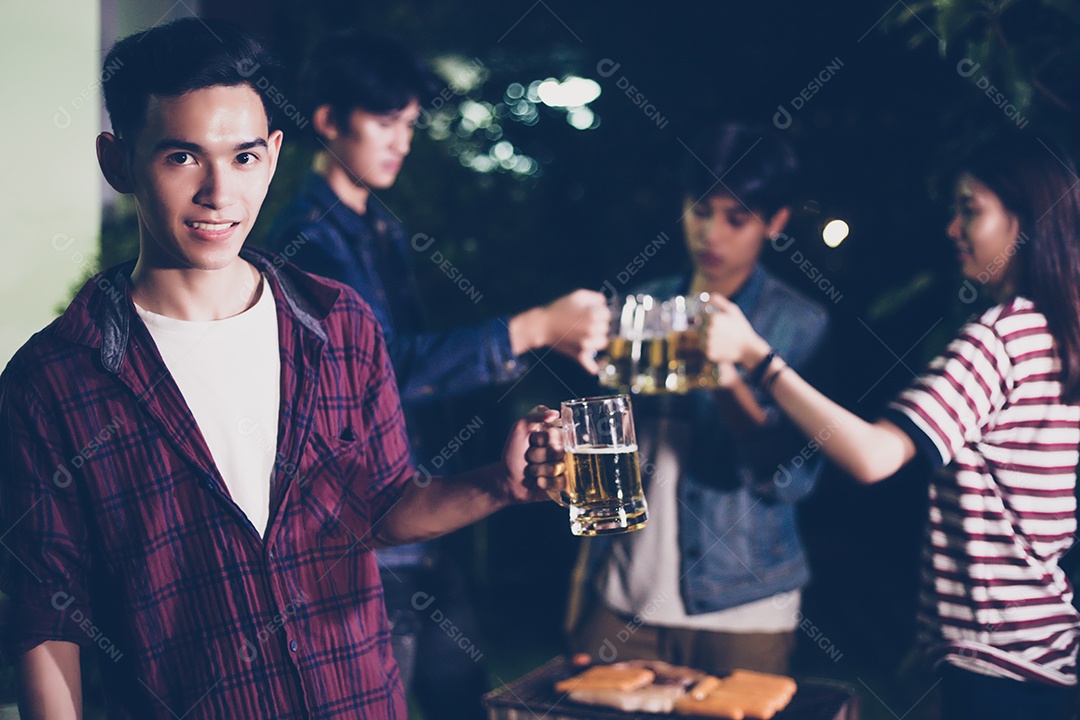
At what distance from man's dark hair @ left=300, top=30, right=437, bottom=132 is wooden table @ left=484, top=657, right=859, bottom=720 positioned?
1.46 m

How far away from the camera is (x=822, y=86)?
367 centimetres

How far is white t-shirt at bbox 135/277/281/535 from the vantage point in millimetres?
1479

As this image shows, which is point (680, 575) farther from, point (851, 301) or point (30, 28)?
point (30, 28)

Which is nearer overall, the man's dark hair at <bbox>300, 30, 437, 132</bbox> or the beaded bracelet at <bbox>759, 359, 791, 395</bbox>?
the beaded bracelet at <bbox>759, 359, 791, 395</bbox>

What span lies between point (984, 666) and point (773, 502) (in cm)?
75

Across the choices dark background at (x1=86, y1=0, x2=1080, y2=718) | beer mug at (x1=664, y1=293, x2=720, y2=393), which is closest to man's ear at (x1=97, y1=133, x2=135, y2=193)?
dark background at (x1=86, y1=0, x2=1080, y2=718)

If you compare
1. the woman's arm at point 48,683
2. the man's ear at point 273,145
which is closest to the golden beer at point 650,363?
the man's ear at point 273,145

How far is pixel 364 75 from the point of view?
94.3 inches

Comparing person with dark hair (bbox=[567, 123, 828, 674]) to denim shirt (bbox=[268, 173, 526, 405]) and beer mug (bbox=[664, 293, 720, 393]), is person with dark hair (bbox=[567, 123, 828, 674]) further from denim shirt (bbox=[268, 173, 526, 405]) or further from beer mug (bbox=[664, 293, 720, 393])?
denim shirt (bbox=[268, 173, 526, 405])

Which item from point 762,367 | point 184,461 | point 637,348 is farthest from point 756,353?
point 184,461

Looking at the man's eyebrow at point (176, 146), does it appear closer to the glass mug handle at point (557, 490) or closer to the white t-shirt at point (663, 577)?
the glass mug handle at point (557, 490)

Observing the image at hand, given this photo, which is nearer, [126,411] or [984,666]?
[126,411]

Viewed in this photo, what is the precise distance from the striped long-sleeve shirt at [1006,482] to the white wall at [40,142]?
2252 mm

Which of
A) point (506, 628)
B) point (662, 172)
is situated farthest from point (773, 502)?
point (506, 628)
